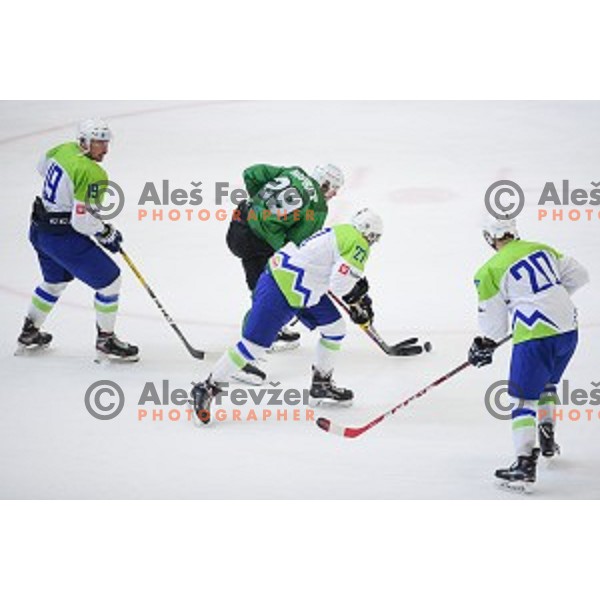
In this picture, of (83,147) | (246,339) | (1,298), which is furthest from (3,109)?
(246,339)

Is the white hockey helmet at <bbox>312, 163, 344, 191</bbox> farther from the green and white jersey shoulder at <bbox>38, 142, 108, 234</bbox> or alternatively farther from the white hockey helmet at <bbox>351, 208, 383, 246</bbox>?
the green and white jersey shoulder at <bbox>38, 142, 108, 234</bbox>

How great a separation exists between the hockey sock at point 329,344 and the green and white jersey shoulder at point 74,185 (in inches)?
40.7

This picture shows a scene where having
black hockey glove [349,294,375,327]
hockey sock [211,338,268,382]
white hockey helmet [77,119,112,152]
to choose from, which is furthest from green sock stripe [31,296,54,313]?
black hockey glove [349,294,375,327]

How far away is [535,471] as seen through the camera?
6.06m

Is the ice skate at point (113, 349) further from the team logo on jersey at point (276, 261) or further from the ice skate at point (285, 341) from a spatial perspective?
the team logo on jersey at point (276, 261)

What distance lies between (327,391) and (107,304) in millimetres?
1049

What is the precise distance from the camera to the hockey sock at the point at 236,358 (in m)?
6.60

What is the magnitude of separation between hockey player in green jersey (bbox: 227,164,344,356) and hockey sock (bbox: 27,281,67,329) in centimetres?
76

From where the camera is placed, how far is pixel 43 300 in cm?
737

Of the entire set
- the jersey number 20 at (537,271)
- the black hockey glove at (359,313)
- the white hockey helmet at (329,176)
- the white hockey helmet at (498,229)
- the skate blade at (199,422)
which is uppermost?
the white hockey helmet at (329,176)

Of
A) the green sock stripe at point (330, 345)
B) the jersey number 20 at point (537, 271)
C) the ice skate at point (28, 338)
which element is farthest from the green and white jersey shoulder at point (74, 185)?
the jersey number 20 at point (537, 271)

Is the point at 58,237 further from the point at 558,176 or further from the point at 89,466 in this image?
the point at 558,176

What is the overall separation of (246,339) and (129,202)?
308 centimetres

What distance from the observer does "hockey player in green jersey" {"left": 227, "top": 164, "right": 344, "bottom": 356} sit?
7.08 meters
